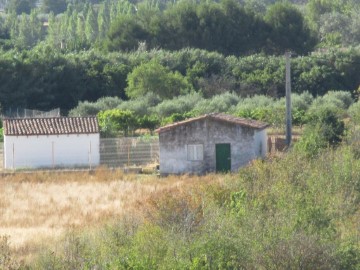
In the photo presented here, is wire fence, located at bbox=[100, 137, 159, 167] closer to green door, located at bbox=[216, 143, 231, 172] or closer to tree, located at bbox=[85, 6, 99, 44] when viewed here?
green door, located at bbox=[216, 143, 231, 172]

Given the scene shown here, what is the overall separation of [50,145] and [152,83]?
2338cm

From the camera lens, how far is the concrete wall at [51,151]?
163 ft

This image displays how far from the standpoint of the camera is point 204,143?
48.1 metres

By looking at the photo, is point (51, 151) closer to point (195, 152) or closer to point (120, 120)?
point (195, 152)

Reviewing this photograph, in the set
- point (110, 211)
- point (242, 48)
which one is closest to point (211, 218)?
point (110, 211)

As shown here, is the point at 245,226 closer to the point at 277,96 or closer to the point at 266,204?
the point at 266,204

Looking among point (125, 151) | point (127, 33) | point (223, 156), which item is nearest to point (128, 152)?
point (125, 151)

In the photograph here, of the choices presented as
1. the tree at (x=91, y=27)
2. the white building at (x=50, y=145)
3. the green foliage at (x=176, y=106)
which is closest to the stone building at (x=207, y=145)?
the white building at (x=50, y=145)

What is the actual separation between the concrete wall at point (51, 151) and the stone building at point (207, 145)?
3.75 m

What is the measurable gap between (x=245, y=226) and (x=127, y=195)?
1701 centimetres

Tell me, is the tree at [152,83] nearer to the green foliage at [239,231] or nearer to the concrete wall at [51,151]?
the concrete wall at [51,151]

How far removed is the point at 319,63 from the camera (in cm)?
8438

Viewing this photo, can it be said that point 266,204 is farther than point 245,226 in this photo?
Yes

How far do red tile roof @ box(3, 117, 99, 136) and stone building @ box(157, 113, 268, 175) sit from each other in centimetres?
387
